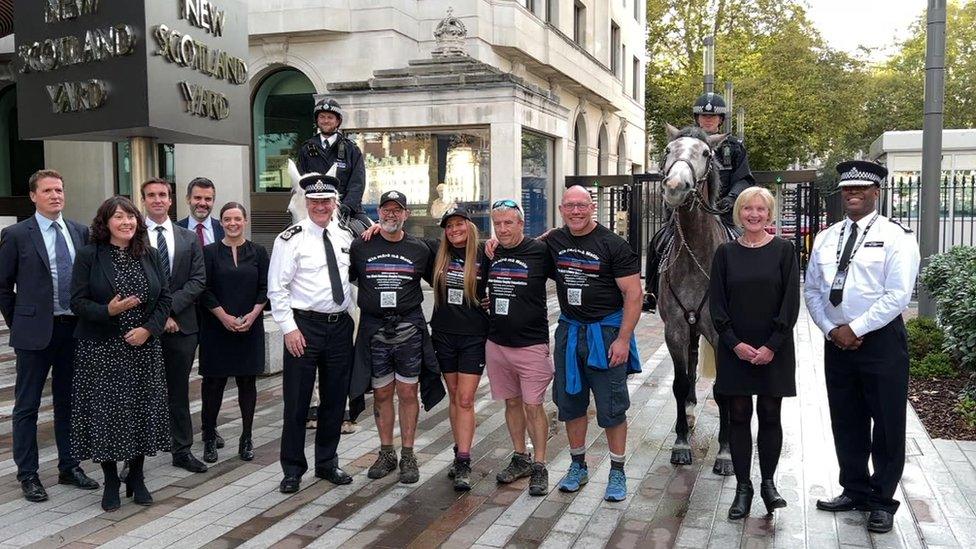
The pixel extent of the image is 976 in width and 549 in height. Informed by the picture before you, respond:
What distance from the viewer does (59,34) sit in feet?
30.3

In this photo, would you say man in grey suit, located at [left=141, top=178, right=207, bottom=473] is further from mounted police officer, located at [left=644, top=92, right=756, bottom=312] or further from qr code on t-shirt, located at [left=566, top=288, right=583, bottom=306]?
mounted police officer, located at [left=644, top=92, right=756, bottom=312]

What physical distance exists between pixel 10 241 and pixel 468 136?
26.3ft

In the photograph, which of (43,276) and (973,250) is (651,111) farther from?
(43,276)

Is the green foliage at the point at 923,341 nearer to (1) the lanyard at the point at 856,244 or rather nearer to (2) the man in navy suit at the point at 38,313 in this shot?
(1) the lanyard at the point at 856,244

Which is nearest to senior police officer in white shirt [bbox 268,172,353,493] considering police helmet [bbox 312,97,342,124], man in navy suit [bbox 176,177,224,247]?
man in navy suit [bbox 176,177,224,247]

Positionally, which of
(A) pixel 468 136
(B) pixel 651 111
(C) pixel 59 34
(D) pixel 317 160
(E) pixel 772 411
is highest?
(B) pixel 651 111

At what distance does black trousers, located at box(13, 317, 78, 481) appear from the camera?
560 cm

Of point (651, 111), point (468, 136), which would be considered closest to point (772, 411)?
point (468, 136)

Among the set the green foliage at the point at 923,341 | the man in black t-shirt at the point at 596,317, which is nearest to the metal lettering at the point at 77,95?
the man in black t-shirt at the point at 596,317

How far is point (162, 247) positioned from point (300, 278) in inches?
48.1

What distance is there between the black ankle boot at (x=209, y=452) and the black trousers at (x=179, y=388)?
17 cm

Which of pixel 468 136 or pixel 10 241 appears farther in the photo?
pixel 468 136

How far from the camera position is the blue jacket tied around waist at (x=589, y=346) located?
5.35 metres

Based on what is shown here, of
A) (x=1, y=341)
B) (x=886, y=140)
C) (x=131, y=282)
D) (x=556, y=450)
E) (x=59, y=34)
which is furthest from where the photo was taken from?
(x=886, y=140)
